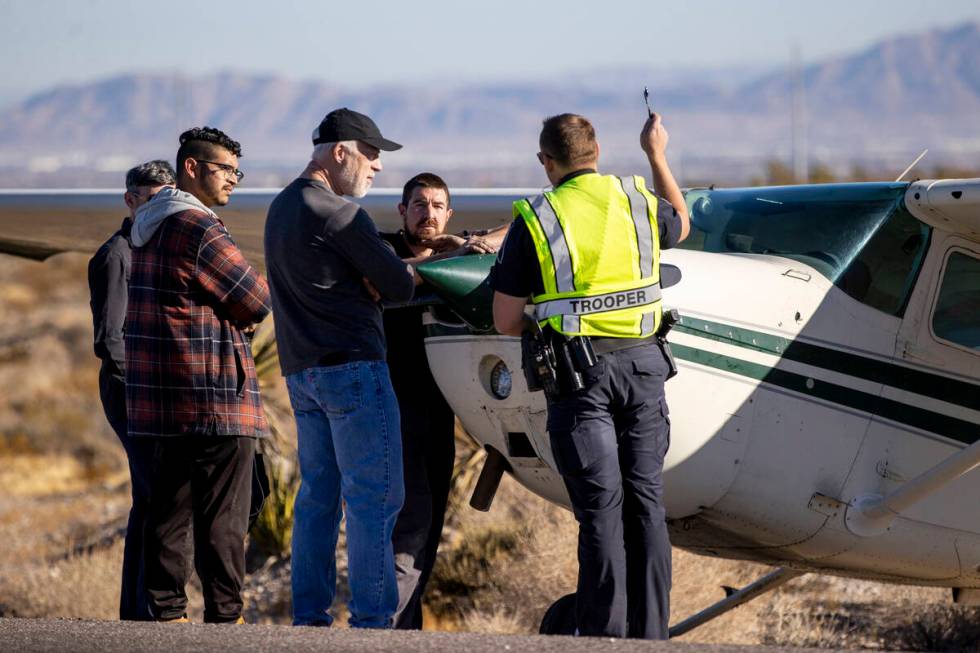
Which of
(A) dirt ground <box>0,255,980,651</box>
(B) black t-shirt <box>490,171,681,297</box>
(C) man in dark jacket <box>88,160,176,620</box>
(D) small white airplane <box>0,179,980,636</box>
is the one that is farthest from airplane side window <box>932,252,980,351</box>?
(A) dirt ground <box>0,255,980,651</box>

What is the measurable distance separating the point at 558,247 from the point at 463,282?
0.60m

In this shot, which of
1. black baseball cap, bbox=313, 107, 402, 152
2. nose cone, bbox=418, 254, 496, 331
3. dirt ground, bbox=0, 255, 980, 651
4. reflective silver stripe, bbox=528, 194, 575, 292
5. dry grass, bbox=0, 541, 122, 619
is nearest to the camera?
reflective silver stripe, bbox=528, 194, 575, 292

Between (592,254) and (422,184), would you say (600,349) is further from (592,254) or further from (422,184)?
(422,184)

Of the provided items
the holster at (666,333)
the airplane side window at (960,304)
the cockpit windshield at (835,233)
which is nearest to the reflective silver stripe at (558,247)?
the holster at (666,333)

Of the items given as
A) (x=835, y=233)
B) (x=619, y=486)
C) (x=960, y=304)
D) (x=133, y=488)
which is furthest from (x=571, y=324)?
(x=133, y=488)

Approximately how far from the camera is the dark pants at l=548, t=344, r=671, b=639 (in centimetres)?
450

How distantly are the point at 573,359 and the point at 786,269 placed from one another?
4.60ft

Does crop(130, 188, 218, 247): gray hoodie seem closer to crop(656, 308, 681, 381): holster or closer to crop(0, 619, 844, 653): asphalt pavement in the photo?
crop(0, 619, 844, 653): asphalt pavement

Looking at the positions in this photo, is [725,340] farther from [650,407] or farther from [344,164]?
[344,164]

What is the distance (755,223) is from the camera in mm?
5906

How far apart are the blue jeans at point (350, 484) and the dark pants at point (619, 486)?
0.62 m

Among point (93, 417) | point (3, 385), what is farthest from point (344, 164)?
point (3, 385)

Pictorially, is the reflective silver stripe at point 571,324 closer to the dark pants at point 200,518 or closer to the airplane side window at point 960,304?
the dark pants at point 200,518

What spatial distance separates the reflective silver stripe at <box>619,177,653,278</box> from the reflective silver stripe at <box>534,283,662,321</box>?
0.24ft
